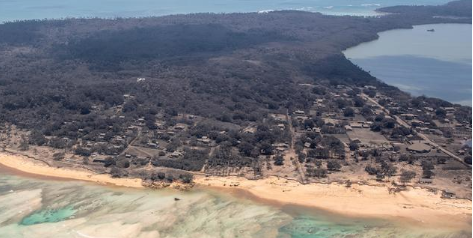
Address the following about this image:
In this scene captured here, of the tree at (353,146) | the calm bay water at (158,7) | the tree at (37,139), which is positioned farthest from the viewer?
the calm bay water at (158,7)

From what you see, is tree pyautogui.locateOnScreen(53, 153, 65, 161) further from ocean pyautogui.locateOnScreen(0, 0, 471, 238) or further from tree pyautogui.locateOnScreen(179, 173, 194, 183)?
tree pyautogui.locateOnScreen(179, 173, 194, 183)

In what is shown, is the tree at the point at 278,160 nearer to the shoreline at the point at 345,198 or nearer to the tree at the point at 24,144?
the shoreline at the point at 345,198

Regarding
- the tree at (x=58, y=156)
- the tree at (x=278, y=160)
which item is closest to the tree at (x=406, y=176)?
the tree at (x=278, y=160)

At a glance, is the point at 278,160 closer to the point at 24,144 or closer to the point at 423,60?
the point at 24,144

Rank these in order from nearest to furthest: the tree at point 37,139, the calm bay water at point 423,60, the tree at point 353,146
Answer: the tree at point 353,146, the tree at point 37,139, the calm bay water at point 423,60

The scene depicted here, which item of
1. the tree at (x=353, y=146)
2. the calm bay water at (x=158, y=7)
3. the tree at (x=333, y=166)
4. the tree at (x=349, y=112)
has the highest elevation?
the calm bay water at (x=158, y=7)

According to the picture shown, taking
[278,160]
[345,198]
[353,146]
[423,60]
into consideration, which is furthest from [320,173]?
[423,60]

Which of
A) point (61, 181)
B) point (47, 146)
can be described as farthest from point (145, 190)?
point (47, 146)
